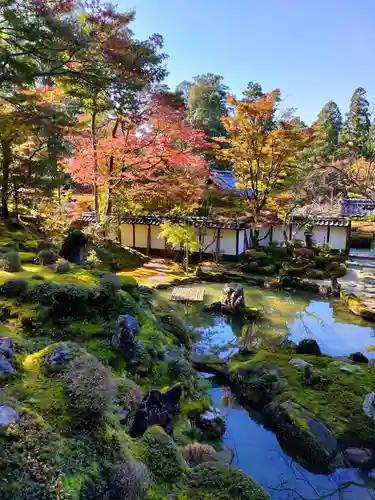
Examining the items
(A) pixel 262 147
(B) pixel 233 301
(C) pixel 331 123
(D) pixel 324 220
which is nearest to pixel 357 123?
(C) pixel 331 123

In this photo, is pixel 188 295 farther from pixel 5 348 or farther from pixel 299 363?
pixel 5 348

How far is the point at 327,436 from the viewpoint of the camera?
18.3 feet

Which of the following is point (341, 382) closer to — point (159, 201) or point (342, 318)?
point (342, 318)

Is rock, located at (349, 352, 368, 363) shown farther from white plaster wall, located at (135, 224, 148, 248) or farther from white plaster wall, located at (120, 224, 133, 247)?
white plaster wall, located at (120, 224, 133, 247)

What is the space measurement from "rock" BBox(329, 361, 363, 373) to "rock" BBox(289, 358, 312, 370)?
55cm

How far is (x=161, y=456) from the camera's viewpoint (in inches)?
139

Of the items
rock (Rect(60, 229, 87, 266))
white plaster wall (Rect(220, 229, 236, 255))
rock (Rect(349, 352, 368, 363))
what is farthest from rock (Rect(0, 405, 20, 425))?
white plaster wall (Rect(220, 229, 236, 255))

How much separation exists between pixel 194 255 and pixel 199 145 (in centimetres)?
536

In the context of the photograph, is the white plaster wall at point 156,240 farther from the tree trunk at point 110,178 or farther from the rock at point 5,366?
the rock at point 5,366

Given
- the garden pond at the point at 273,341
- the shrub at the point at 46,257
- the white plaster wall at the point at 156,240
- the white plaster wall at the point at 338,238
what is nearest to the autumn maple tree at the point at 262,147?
the white plaster wall at the point at 338,238

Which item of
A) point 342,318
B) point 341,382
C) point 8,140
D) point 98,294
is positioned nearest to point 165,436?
point 98,294

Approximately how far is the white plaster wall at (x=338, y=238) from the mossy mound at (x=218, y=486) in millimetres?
18403

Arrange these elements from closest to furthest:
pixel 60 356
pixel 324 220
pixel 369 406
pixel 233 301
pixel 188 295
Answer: pixel 60 356, pixel 369 406, pixel 233 301, pixel 188 295, pixel 324 220

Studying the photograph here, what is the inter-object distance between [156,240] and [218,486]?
16.5 m
